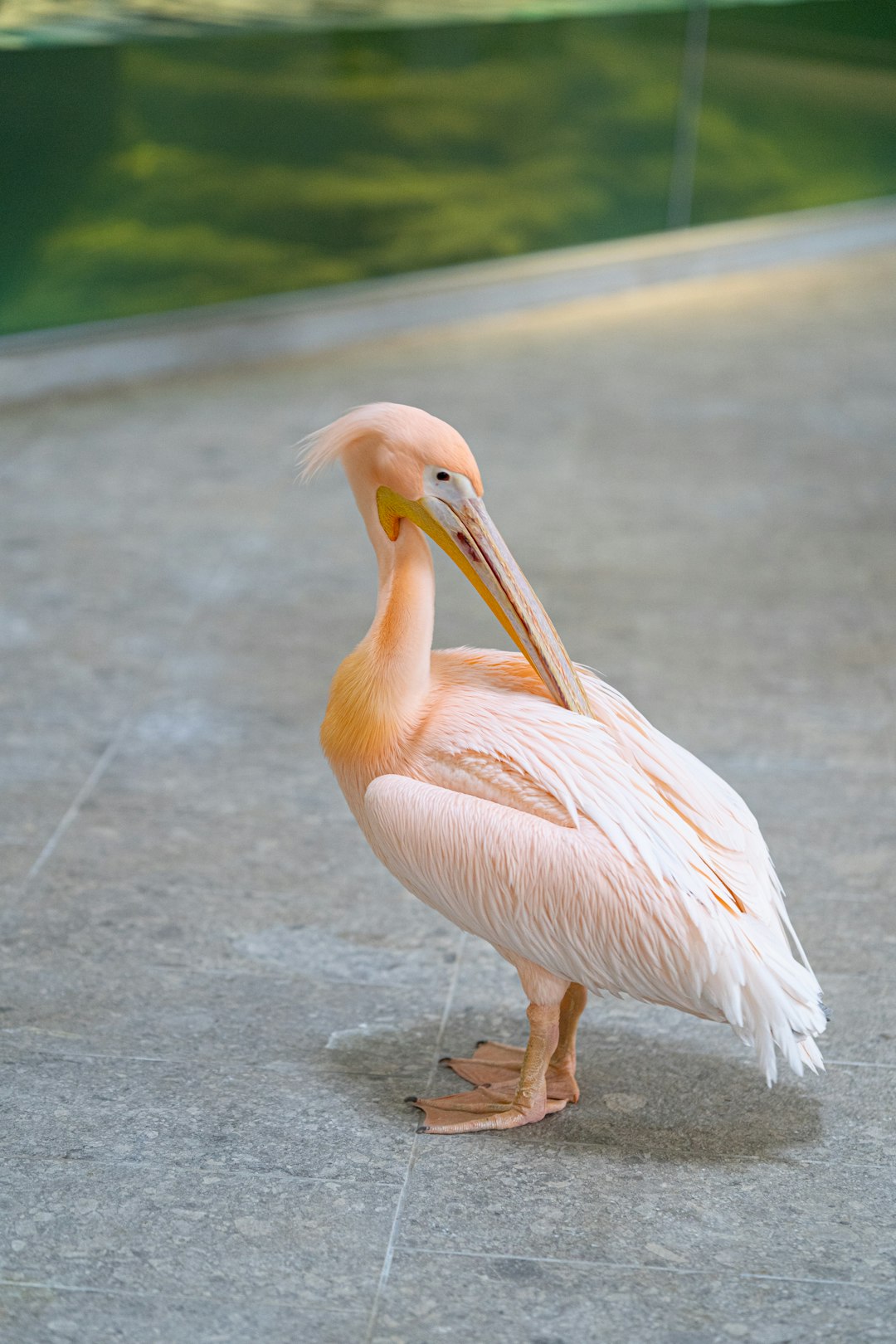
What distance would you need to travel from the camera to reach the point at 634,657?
4727 millimetres

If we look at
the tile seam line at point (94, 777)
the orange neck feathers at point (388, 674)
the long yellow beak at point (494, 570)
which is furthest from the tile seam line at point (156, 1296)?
the tile seam line at point (94, 777)

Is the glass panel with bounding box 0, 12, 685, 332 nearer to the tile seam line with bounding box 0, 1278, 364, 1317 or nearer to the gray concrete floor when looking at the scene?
the gray concrete floor

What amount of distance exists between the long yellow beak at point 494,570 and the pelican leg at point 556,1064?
578mm

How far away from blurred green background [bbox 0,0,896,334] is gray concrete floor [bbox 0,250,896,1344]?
71cm

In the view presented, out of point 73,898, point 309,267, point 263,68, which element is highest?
point 263,68

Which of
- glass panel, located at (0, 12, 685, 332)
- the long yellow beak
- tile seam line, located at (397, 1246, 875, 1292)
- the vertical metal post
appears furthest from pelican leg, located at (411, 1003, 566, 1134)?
the vertical metal post

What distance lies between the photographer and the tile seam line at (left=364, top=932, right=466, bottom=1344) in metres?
2.48

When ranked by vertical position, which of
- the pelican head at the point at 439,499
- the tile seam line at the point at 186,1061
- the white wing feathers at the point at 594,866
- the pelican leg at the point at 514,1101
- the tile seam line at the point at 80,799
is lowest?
the tile seam line at the point at 80,799

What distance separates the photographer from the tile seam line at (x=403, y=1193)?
248 cm

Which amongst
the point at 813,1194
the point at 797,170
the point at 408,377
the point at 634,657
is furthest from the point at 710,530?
the point at 797,170

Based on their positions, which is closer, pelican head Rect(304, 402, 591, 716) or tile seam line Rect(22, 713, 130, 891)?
pelican head Rect(304, 402, 591, 716)

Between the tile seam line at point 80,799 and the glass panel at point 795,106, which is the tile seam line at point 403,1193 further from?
the glass panel at point 795,106

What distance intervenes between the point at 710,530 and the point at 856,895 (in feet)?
7.25

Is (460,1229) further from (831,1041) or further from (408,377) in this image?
(408,377)
